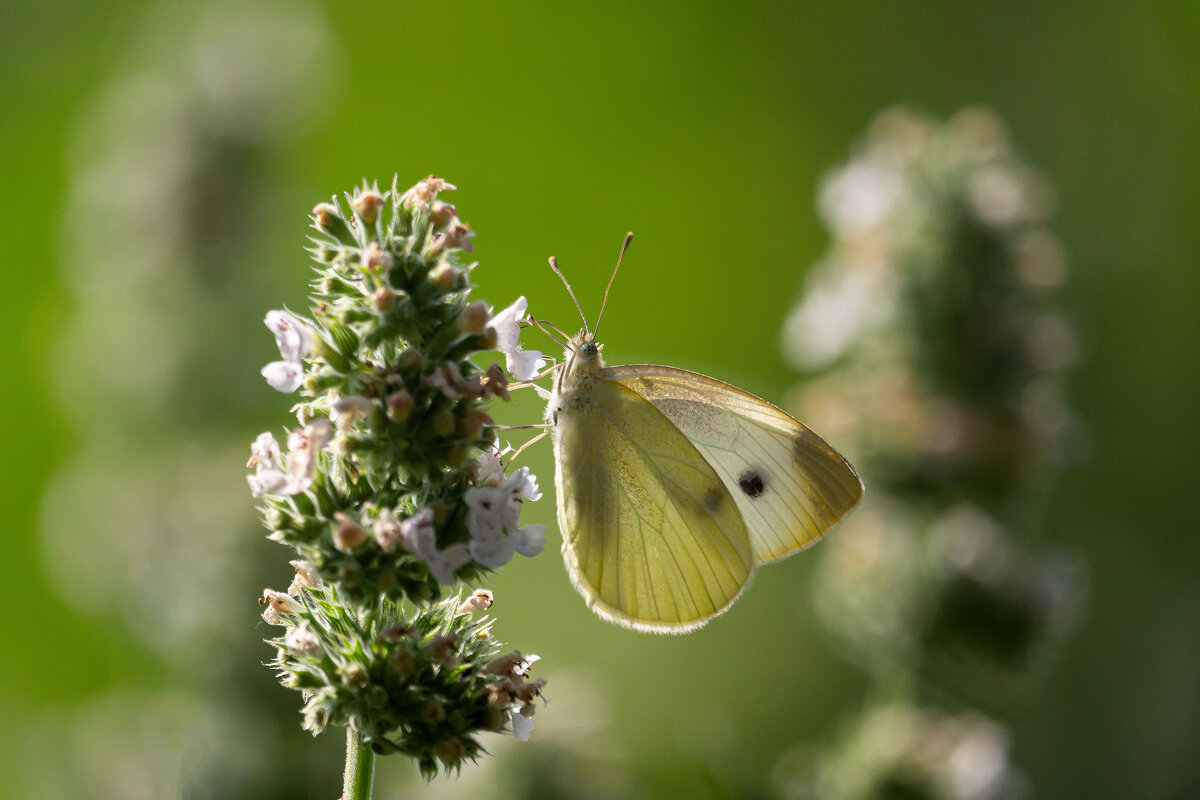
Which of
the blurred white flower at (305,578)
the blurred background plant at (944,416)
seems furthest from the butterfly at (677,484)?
the blurred background plant at (944,416)

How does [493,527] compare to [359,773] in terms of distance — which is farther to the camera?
[493,527]

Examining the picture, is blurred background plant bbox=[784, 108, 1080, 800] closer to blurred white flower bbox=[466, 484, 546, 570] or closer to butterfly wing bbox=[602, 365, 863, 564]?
butterfly wing bbox=[602, 365, 863, 564]

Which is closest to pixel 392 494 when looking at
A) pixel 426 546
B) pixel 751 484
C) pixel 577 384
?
pixel 426 546

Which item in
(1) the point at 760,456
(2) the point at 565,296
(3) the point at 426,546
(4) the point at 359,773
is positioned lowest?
(4) the point at 359,773

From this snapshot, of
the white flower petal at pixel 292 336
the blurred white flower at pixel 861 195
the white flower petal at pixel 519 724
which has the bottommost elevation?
the white flower petal at pixel 519 724

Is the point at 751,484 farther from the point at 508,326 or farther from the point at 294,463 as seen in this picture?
the point at 294,463

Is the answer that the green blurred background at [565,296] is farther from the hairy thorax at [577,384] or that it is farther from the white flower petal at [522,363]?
the white flower petal at [522,363]
